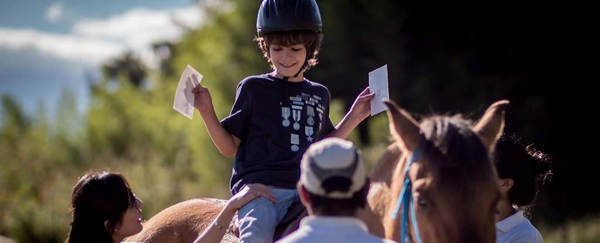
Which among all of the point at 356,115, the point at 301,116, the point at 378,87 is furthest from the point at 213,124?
the point at 378,87

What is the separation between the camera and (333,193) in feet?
8.41

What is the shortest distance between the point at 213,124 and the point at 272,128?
1.18ft

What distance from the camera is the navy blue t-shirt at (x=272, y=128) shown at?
3.90m

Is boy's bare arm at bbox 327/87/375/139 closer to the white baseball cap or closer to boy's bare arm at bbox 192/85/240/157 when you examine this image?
boy's bare arm at bbox 192/85/240/157

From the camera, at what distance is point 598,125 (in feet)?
49.7

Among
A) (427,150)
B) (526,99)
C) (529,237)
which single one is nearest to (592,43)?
(526,99)

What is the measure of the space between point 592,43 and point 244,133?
505 inches

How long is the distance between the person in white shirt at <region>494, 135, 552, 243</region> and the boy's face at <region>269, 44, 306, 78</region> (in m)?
1.32

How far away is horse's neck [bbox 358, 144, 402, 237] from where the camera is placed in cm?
350

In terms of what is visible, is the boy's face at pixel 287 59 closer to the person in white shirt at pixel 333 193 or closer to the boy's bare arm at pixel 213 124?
the boy's bare arm at pixel 213 124

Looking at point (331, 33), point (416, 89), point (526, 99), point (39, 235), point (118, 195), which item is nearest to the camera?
point (118, 195)

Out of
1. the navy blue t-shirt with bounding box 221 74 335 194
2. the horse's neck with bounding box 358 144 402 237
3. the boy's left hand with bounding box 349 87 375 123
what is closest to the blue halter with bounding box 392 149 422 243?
the horse's neck with bounding box 358 144 402 237

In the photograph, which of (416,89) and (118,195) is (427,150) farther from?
(416,89)

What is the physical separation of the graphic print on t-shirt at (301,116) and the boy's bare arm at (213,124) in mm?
349
